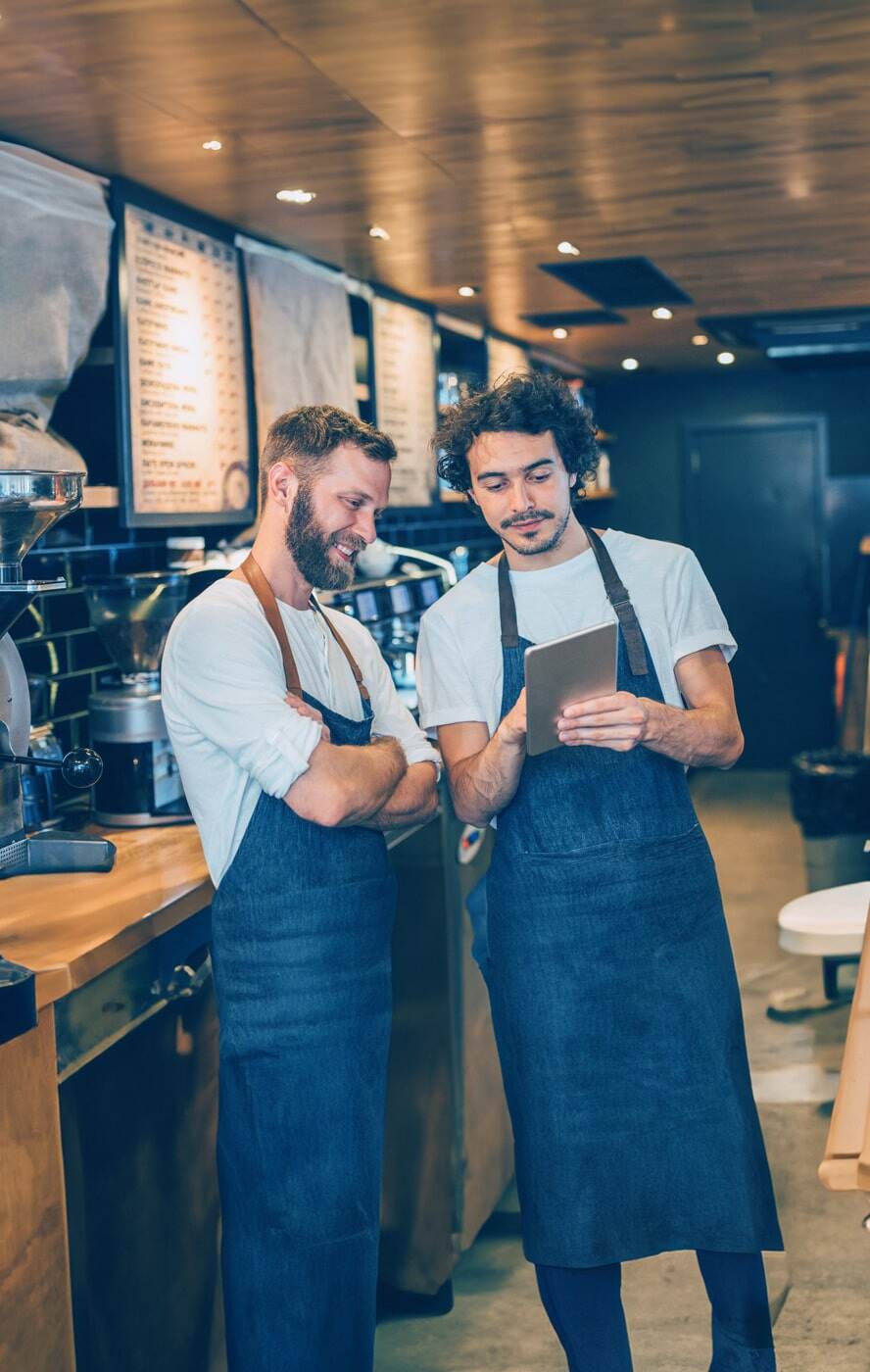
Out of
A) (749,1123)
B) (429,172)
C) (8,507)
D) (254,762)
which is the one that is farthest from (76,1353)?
(429,172)

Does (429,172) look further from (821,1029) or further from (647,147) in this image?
(821,1029)

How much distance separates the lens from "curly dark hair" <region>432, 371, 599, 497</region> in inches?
92.3

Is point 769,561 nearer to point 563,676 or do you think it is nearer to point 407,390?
point 407,390

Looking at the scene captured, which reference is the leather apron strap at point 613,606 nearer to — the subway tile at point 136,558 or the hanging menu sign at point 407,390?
the subway tile at point 136,558

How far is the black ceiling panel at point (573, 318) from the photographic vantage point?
231 inches

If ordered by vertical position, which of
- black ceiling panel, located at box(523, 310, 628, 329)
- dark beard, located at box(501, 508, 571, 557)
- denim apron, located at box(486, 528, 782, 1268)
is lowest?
denim apron, located at box(486, 528, 782, 1268)

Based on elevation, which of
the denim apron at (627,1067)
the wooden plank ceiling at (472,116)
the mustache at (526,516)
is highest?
the wooden plank ceiling at (472,116)

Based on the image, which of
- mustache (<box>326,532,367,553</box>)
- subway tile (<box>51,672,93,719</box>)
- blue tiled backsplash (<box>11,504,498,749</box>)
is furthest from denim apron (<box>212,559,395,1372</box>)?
subway tile (<box>51,672,93,719</box>)

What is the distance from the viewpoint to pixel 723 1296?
2.26 meters

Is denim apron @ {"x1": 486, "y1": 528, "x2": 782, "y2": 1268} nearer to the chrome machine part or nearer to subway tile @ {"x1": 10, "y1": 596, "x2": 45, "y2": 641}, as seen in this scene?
the chrome machine part

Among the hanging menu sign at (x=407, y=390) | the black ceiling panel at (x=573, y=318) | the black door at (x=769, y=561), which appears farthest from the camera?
the black door at (x=769, y=561)

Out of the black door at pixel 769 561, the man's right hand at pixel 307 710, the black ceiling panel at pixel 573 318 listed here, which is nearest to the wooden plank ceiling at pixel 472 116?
the man's right hand at pixel 307 710

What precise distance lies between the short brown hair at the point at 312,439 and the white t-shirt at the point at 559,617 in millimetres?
312

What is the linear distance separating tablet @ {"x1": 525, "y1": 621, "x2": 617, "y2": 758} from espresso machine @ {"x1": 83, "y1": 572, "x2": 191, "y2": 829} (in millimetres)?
1009
